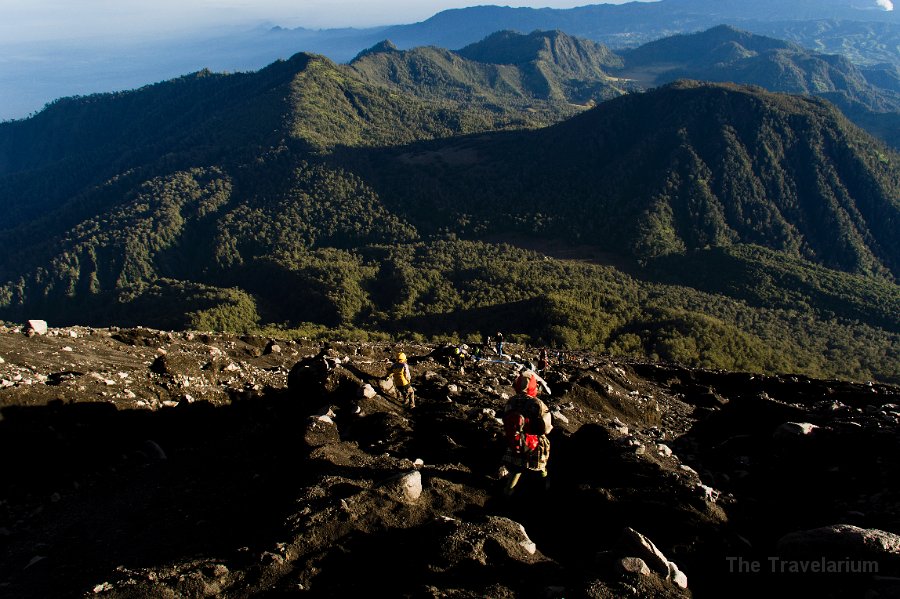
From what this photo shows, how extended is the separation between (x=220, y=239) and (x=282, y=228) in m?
14.3

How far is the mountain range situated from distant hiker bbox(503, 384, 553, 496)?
43237mm

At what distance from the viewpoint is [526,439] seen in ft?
31.5

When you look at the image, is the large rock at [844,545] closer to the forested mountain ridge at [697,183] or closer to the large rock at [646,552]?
the large rock at [646,552]

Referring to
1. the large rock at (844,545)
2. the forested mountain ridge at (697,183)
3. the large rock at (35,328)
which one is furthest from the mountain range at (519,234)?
the large rock at (844,545)

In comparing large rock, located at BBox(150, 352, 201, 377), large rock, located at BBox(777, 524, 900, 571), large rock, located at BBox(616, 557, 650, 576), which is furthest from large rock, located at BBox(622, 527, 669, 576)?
large rock, located at BBox(150, 352, 201, 377)

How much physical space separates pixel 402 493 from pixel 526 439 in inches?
100

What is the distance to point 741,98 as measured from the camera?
138 metres

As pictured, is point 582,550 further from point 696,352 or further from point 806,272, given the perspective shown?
point 806,272

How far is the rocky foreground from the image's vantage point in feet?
22.5

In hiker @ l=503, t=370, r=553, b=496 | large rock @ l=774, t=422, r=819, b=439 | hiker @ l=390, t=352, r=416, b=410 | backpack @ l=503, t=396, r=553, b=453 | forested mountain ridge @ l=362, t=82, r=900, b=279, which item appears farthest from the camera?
forested mountain ridge @ l=362, t=82, r=900, b=279

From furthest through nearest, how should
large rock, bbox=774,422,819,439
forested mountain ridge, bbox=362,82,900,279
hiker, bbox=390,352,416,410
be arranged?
forested mountain ridge, bbox=362,82,900,279 → hiker, bbox=390,352,416,410 → large rock, bbox=774,422,819,439

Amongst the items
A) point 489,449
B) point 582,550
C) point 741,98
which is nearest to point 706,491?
point 582,550

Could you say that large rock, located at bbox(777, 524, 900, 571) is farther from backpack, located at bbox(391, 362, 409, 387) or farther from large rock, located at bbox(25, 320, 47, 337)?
large rock, located at bbox(25, 320, 47, 337)

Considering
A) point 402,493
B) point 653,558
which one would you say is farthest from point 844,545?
point 402,493
